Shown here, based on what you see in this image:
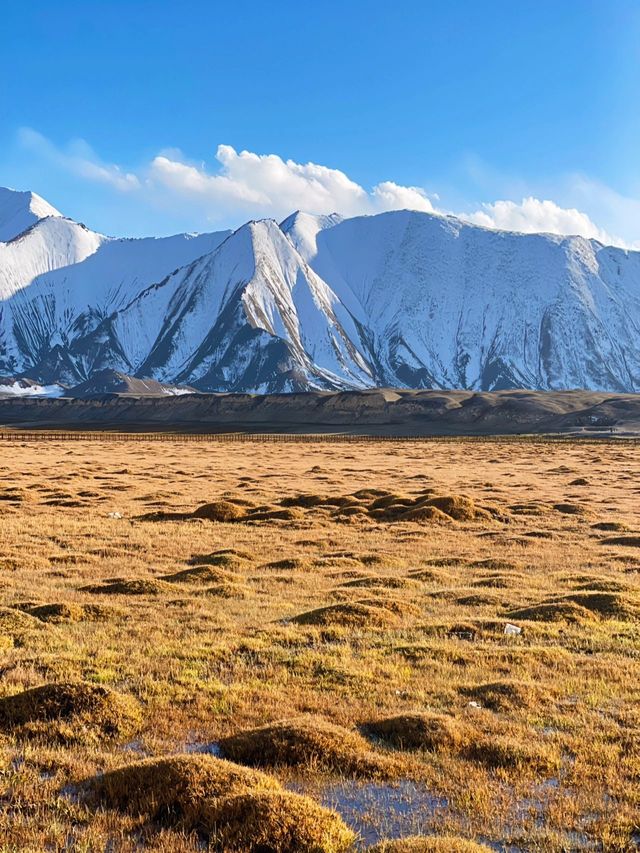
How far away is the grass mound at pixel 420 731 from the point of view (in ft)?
37.7

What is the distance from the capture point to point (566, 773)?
10578 mm

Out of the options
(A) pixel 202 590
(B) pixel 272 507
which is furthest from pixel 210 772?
(B) pixel 272 507

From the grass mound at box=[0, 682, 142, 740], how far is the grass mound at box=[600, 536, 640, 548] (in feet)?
86.7

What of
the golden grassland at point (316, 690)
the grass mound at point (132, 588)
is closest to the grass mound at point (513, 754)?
the golden grassland at point (316, 690)

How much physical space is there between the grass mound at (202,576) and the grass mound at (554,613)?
9.18m

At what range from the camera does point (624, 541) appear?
111 ft

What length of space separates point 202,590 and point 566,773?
549 inches

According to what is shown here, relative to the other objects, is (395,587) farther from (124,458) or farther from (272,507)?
(124,458)

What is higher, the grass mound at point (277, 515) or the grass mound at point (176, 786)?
the grass mound at point (176, 786)

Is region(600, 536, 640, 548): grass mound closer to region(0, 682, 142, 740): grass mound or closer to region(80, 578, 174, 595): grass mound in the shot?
region(80, 578, 174, 595): grass mound

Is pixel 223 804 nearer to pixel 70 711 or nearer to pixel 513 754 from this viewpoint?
pixel 70 711

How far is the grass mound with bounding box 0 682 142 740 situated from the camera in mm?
11703

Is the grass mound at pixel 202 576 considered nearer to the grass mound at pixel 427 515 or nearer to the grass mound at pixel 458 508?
the grass mound at pixel 427 515

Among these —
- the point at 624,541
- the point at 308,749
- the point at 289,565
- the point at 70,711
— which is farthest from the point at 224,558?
the point at 624,541
